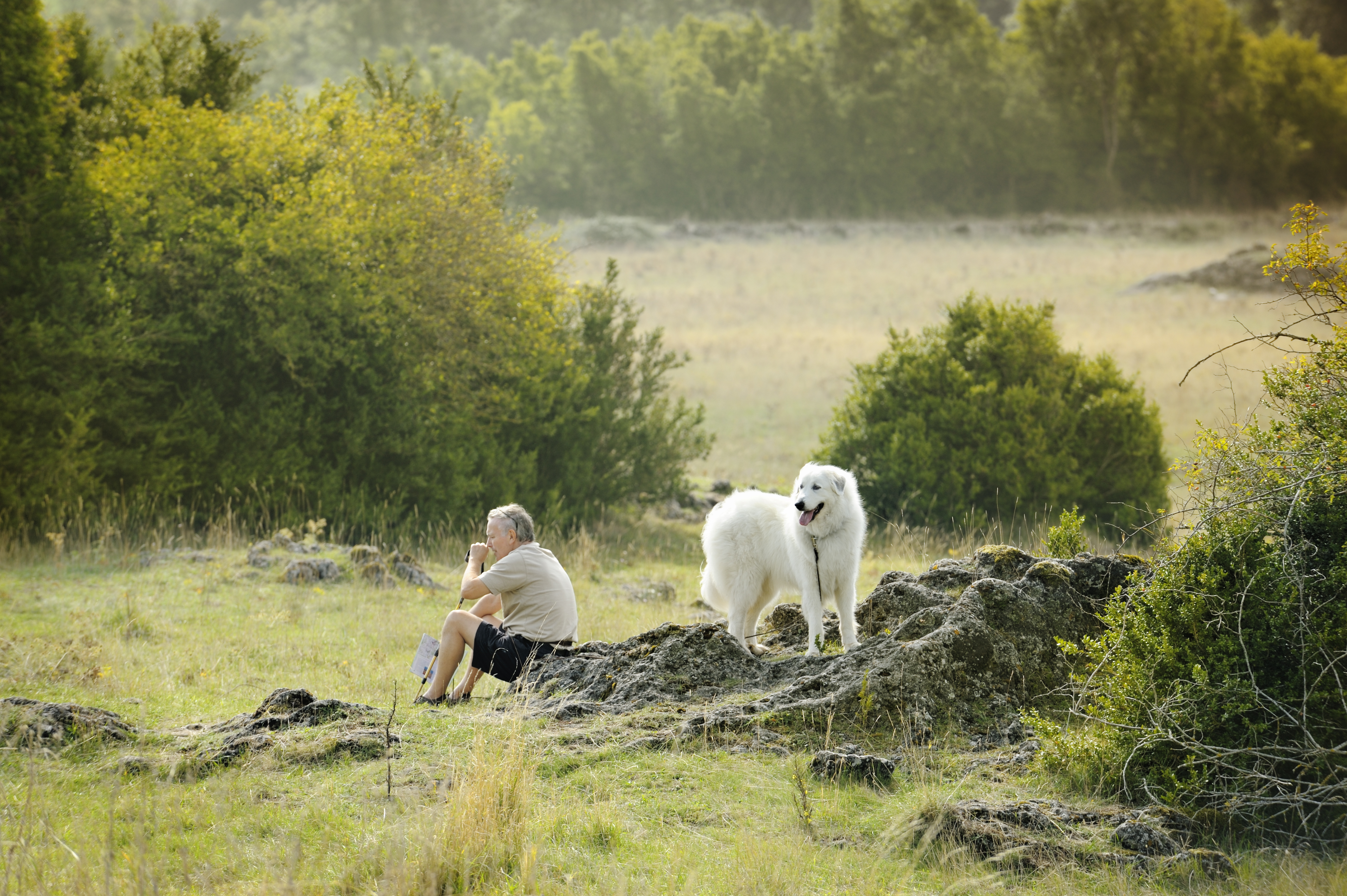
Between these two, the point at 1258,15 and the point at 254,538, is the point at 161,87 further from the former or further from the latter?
the point at 1258,15

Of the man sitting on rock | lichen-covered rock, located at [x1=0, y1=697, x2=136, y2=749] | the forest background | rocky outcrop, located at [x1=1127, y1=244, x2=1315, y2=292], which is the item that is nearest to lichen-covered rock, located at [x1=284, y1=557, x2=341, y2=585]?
the man sitting on rock

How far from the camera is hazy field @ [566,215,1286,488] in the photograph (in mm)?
27953

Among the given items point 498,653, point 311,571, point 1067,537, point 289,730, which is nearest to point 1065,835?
point 1067,537

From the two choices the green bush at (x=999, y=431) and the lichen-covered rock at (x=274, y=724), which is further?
the green bush at (x=999, y=431)

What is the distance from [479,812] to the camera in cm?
506

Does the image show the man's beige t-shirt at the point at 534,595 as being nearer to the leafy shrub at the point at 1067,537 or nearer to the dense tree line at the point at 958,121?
the leafy shrub at the point at 1067,537

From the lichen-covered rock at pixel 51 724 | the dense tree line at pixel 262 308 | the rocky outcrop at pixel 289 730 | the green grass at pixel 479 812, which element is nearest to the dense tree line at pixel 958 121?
the dense tree line at pixel 262 308

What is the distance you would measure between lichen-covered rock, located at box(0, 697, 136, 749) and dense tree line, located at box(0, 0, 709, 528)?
8.65m

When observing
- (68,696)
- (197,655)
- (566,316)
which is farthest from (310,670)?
(566,316)

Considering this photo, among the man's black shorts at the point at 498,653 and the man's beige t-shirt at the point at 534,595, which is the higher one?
the man's beige t-shirt at the point at 534,595

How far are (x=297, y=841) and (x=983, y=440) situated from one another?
49.2ft

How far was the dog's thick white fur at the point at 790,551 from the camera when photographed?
8211 mm

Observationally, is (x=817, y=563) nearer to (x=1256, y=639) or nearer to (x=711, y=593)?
(x=711, y=593)

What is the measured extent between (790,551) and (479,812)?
4.04 meters
